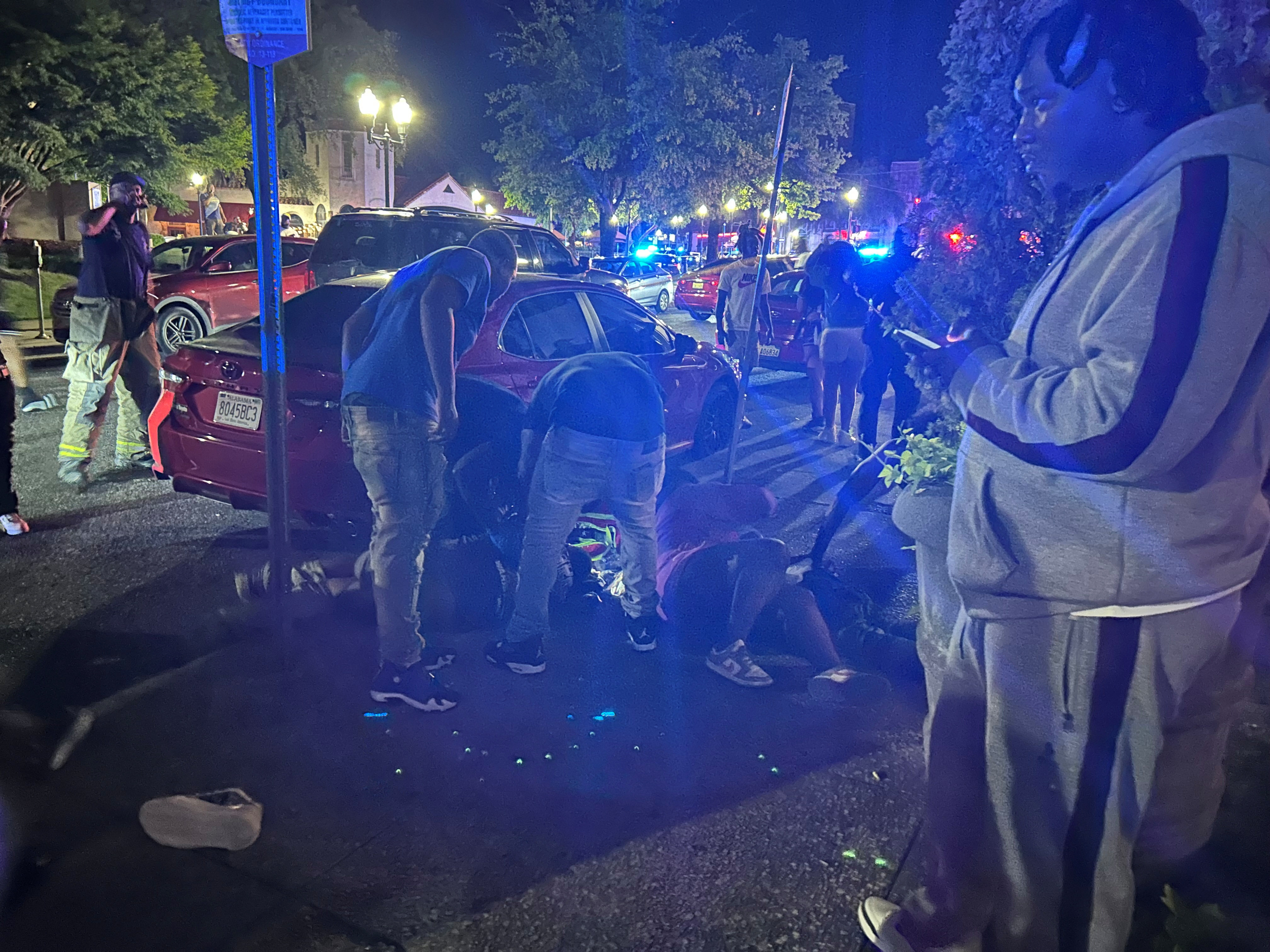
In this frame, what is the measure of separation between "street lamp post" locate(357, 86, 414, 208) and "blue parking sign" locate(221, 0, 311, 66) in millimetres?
10417

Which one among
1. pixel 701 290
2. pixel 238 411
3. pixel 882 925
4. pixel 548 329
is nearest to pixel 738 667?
pixel 882 925

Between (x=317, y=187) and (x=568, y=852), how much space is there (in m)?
55.7

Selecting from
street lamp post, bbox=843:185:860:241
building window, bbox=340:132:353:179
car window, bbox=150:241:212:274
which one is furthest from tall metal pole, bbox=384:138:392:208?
building window, bbox=340:132:353:179

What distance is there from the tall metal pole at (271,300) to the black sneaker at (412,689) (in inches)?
20.5

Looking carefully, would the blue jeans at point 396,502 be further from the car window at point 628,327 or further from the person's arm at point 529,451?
the car window at point 628,327

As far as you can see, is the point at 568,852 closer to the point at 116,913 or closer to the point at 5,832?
the point at 116,913

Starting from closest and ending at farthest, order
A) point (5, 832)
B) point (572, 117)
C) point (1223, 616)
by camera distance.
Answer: point (1223, 616), point (5, 832), point (572, 117)

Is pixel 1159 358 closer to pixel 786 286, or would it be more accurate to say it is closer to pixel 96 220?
pixel 96 220

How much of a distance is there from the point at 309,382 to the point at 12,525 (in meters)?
2.29

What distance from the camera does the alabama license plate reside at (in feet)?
15.9

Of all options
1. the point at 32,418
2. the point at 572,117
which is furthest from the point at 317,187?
the point at 32,418

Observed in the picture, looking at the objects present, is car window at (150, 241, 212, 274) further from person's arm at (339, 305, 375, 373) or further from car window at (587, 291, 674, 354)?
person's arm at (339, 305, 375, 373)

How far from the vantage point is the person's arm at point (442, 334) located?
356 centimetres

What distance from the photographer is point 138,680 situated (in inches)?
147
